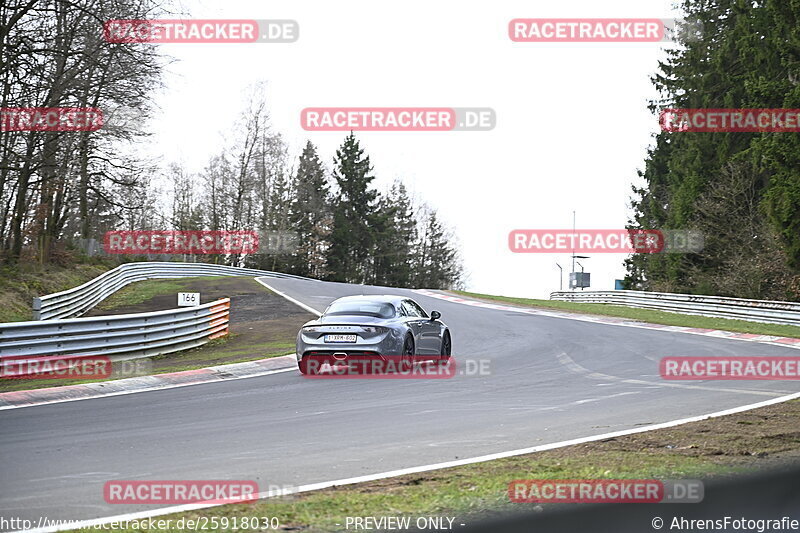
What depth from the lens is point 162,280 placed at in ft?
148

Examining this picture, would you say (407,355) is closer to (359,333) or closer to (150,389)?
(359,333)

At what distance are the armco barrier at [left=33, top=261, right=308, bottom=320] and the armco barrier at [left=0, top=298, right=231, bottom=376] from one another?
152cm

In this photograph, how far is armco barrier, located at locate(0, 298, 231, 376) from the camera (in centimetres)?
1439

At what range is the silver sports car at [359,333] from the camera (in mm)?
14281

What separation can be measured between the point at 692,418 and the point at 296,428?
4677 mm

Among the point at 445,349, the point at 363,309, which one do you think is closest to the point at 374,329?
the point at 363,309

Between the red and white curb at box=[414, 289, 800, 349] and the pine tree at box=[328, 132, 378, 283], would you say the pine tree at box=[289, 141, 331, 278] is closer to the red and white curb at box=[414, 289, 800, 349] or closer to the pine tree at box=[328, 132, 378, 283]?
the pine tree at box=[328, 132, 378, 283]

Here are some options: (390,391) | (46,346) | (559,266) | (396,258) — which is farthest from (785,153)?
(396,258)

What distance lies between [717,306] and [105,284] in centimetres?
2531

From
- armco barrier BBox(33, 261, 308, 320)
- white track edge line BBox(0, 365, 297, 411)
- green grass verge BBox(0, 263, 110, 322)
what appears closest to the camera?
white track edge line BBox(0, 365, 297, 411)

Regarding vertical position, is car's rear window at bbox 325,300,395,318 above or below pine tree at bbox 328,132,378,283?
below

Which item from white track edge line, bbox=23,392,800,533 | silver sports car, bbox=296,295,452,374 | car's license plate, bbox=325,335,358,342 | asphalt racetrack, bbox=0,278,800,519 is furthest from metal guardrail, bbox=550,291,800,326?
car's license plate, bbox=325,335,358,342

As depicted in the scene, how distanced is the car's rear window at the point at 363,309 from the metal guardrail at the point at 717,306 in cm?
2105

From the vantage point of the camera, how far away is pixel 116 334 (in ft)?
55.1
